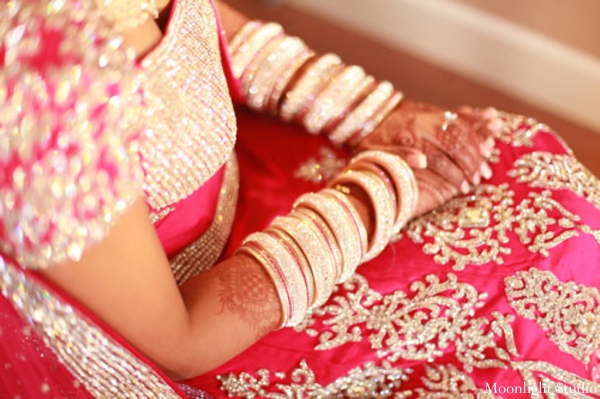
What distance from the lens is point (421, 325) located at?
2.56ft

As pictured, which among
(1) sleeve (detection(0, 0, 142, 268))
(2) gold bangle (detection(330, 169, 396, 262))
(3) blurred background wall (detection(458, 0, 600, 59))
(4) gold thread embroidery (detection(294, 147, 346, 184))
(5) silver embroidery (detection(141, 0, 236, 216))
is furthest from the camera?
(3) blurred background wall (detection(458, 0, 600, 59))

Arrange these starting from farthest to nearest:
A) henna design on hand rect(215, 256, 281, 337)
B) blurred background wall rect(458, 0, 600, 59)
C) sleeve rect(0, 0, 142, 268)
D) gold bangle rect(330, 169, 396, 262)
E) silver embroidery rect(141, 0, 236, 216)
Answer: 1. blurred background wall rect(458, 0, 600, 59)
2. gold bangle rect(330, 169, 396, 262)
3. henna design on hand rect(215, 256, 281, 337)
4. silver embroidery rect(141, 0, 236, 216)
5. sleeve rect(0, 0, 142, 268)

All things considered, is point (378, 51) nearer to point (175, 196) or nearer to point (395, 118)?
point (395, 118)

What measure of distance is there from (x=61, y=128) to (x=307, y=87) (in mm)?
504

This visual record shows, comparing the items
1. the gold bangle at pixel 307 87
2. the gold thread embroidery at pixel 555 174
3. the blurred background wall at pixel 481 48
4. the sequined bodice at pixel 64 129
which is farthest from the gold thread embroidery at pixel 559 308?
the blurred background wall at pixel 481 48

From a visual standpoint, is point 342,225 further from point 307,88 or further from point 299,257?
point 307,88

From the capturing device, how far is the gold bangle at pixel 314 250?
0.73 meters

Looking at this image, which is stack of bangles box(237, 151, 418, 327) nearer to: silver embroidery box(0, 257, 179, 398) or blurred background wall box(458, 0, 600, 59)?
silver embroidery box(0, 257, 179, 398)

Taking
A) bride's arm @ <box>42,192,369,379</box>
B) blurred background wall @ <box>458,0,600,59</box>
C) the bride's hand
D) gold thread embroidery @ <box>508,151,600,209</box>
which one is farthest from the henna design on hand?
blurred background wall @ <box>458,0,600,59</box>

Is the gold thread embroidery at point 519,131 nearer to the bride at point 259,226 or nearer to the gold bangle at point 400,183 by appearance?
the bride at point 259,226

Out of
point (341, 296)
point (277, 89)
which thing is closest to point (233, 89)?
point (277, 89)

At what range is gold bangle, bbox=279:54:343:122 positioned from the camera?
934 millimetres

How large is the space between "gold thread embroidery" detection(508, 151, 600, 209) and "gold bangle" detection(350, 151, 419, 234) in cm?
15

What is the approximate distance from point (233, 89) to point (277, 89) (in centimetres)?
6
